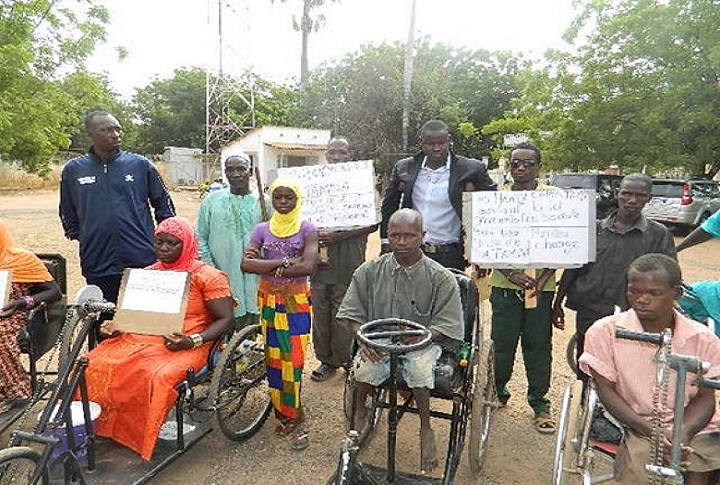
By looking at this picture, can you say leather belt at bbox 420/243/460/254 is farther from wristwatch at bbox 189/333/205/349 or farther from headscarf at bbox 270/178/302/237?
wristwatch at bbox 189/333/205/349

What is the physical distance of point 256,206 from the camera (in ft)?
15.6

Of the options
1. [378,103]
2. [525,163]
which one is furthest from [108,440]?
[378,103]

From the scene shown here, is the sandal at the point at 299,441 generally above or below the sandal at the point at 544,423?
below

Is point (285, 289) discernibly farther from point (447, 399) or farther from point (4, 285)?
point (4, 285)

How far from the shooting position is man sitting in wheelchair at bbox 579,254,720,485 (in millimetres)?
2641

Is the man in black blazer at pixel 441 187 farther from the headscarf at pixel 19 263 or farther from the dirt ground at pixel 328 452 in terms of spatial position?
the headscarf at pixel 19 263

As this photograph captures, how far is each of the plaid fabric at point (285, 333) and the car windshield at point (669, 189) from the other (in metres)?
14.4

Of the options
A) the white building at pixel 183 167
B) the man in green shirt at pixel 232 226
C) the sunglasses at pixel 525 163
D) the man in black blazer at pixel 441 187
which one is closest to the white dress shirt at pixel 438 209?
the man in black blazer at pixel 441 187

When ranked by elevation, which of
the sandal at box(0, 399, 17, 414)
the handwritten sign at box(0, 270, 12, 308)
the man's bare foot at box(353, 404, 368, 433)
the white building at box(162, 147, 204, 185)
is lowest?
the sandal at box(0, 399, 17, 414)

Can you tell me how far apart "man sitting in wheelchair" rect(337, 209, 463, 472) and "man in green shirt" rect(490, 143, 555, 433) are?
2.88 feet

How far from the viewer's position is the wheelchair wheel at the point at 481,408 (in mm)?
3516

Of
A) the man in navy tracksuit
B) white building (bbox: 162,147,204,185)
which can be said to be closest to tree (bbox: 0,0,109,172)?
the man in navy tracksuit

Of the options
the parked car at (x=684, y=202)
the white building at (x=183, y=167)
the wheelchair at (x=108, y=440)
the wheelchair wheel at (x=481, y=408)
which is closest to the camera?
the wheelchair at (x=108, y=440)

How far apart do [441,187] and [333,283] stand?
1.31 meters
